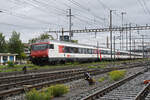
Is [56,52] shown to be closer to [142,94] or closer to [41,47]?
[41,47]

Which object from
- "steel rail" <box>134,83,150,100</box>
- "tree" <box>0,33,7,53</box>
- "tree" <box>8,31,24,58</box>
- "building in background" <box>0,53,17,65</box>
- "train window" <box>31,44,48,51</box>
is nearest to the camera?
"steel rail" <box>134,83,150,100</box>

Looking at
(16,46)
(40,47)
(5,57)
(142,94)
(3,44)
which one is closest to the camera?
(142,94)

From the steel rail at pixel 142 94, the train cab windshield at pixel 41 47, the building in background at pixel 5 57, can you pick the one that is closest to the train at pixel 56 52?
the train cab windshield at pixel 41 47

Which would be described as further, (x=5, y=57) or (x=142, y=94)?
(x=5, y=57)

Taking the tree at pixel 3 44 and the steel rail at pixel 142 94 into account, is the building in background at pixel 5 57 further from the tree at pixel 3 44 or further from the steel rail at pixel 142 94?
the steel rail at pixel 142 94

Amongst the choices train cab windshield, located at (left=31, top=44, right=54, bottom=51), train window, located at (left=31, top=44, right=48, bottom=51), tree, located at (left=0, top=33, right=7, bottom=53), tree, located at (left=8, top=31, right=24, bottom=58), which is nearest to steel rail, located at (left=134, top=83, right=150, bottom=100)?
train cab windshield, located at (left=31, top=44, right=54, bottom=51)

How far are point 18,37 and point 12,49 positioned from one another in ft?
21.4

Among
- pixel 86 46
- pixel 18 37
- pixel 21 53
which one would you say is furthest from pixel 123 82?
pixel 18 37

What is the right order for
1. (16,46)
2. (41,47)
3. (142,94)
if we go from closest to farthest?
(142,94)
(41,47)
(16,46)

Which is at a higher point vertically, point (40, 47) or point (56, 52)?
point (40, 47)

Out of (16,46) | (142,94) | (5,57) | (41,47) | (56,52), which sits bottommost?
Answer: (142,94)

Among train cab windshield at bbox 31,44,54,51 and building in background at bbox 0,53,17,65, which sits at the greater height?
train cab windshield at bbox 31,44,54,51

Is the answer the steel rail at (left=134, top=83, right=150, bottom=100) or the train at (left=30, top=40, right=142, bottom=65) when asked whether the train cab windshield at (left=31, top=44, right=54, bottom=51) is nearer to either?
the train at (left=30, top=40, right=142, bottom=65)

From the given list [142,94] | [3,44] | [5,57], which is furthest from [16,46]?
[142,94]
